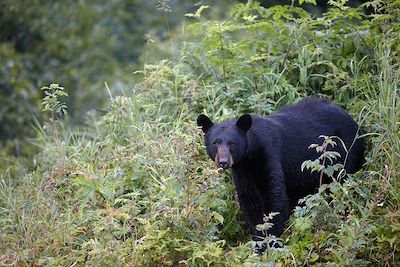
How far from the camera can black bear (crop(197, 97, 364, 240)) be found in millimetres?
7754

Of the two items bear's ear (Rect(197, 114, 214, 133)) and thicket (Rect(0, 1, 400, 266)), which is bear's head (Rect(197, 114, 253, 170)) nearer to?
bear's ear (Rect(197, 114, 214, 133))

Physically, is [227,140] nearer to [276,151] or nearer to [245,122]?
[245,122]

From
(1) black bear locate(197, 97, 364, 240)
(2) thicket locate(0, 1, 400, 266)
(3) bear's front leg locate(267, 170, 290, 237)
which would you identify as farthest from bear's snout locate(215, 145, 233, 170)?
(3) bear's front leg locate(267, 170, 290, 237)

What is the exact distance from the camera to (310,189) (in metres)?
8.34

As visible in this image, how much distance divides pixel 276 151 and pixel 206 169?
2.79 feet

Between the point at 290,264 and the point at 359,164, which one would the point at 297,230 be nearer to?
the point at 290,264

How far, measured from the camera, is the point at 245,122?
7750 millimetres

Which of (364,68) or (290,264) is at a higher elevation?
(364,68)

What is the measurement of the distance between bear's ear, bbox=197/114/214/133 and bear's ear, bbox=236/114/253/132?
0.29 metres

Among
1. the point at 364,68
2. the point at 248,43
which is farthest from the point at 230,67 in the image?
the point at 364,68

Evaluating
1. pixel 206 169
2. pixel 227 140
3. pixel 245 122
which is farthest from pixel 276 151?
pixel 206 169

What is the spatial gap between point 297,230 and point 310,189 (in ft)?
3.18

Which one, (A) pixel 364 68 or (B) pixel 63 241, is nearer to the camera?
(B) pixel 63 241

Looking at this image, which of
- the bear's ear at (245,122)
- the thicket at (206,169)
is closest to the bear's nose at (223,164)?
the thicket at (206,169)
